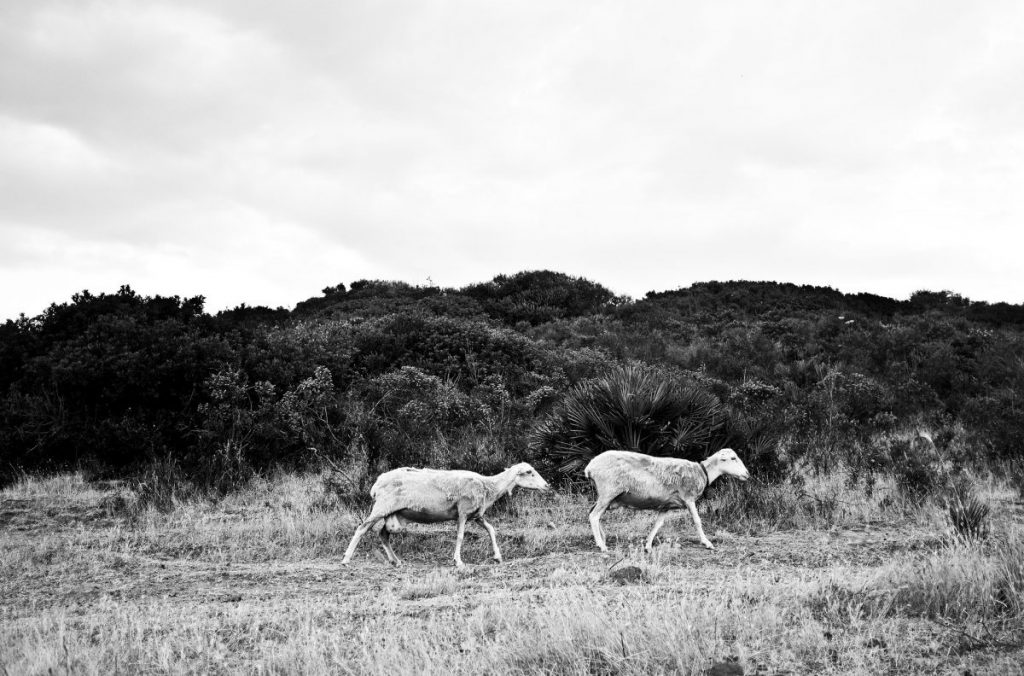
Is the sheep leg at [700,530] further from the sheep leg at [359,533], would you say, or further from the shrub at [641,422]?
the sheep leg at [359,533]

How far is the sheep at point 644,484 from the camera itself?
9.26 metres

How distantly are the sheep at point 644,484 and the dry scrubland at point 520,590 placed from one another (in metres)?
0.41

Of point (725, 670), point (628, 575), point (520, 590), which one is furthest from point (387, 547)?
point (725, 670)

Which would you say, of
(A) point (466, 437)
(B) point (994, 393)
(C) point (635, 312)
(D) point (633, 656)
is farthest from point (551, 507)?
(C) point (635, 312)

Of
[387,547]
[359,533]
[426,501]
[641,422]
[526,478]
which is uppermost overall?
[641,422]

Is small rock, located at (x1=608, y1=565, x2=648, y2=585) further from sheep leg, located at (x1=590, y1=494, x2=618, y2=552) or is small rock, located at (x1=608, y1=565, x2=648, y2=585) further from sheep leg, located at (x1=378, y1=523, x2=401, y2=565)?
sheep leg, located at (x1=378, y1=523, x2=401, y2=565)

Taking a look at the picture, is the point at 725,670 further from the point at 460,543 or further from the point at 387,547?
the point at 387,547

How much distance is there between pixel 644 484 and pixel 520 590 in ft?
8.53

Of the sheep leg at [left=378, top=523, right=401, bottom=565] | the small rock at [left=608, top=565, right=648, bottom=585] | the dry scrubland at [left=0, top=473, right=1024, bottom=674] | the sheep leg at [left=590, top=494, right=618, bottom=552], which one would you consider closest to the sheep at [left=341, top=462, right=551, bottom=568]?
the sheep leg at [left=378, top=523, right=401, bottom=565]

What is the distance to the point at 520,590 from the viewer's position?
23.6ft

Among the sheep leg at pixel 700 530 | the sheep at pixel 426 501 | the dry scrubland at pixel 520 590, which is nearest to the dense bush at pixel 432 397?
A: the dry scrubland at pixel 520 590

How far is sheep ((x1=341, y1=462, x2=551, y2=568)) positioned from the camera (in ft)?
29.0

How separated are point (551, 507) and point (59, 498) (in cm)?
744

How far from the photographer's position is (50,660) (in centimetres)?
518
